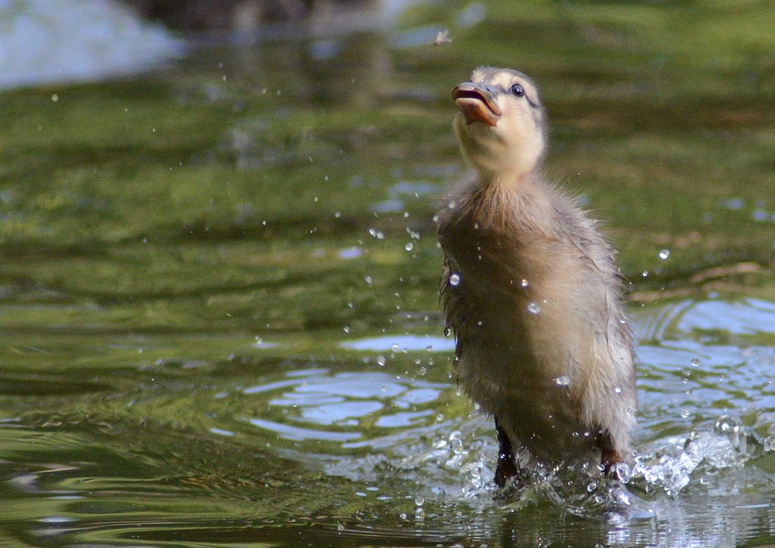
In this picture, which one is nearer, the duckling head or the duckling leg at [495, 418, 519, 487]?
the duckling head

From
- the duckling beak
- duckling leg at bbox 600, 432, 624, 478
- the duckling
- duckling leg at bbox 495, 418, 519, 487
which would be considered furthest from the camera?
duckling leg at bbox 495, 418, 519, 487

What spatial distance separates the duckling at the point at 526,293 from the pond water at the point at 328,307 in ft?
0.98

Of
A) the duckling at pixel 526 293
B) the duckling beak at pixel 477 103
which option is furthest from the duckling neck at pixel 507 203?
the duckling beak at pixel 477 103

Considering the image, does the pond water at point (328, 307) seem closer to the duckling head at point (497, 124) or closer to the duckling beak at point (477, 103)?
the duckling head at point (497, 124)

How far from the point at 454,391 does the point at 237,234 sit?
2.82 m

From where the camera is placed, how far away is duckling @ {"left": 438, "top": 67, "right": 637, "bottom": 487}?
169 inches

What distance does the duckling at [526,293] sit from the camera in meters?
4.28

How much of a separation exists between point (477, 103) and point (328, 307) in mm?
2913

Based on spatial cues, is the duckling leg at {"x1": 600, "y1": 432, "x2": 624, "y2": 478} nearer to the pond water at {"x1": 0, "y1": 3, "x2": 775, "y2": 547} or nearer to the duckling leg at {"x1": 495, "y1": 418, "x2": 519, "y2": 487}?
the pond water at {"x1": 0, "y1": 3, "x2": 775, "y2": 547}

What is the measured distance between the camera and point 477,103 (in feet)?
13.7

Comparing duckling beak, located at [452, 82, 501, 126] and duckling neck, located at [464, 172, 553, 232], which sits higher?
duckling beak, located at [452, 82, 501, 126]

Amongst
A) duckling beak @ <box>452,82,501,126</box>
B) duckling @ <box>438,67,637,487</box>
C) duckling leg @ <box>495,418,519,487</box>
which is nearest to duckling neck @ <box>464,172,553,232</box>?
duckling @ <box>438,67,637,487</box>

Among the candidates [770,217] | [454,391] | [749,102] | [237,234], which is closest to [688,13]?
[749,102]

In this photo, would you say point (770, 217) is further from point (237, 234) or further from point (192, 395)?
point (192, 395)
